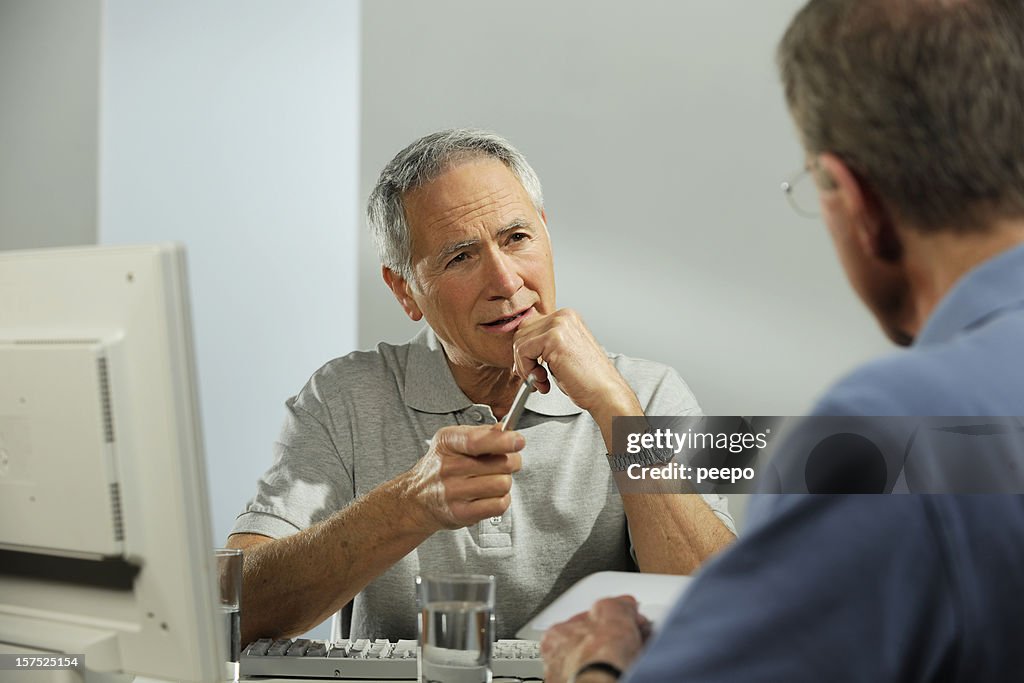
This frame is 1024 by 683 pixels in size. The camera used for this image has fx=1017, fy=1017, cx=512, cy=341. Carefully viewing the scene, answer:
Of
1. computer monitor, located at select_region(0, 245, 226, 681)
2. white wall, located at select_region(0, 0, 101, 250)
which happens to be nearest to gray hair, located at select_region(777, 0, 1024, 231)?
computer monitor, located at select_region(0, 245, 226, 681)

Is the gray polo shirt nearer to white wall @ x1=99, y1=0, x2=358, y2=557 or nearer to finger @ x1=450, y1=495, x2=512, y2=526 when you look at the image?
finger @ x1=450, y1=495, x2=512, y2=526

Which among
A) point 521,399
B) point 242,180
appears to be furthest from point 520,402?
point 242,180

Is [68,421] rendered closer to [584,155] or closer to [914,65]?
[914,65]

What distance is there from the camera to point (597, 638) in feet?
2.57

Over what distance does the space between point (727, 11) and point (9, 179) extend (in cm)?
201

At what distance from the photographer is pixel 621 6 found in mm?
2426

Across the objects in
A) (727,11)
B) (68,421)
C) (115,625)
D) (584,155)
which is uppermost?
(727,11)

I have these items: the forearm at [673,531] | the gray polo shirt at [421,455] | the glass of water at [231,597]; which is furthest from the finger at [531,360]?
the glass of water at [231,597]

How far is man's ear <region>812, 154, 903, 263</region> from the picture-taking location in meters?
0.66

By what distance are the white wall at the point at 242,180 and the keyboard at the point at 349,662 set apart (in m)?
1.55

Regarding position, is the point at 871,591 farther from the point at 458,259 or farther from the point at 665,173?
the point at 665,173

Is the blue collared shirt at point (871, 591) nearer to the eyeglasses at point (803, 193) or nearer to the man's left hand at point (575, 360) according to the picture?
the eyeglasses at point (803, 193)

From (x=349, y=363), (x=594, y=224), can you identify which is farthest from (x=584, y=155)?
(x=349, y=363)

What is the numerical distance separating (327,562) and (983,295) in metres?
1.01
